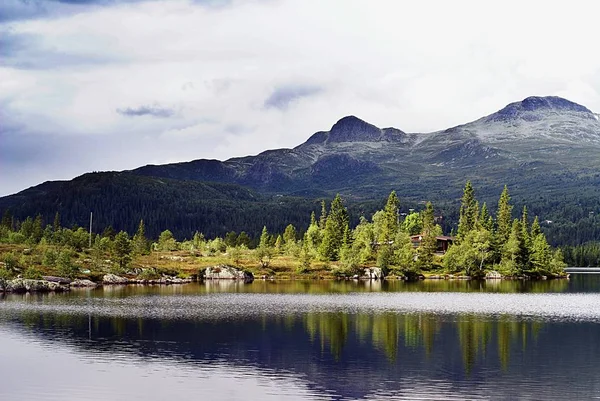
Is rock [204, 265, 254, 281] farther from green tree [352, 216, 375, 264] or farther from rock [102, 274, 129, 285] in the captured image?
green tree [352, 216, 375, 264]

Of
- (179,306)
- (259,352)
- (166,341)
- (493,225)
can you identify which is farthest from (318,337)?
(493,225)

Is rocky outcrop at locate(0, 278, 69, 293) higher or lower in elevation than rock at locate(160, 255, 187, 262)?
lower

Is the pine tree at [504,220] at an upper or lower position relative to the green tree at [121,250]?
upper

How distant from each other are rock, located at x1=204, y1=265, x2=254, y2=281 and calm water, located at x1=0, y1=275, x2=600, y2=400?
63459 mm

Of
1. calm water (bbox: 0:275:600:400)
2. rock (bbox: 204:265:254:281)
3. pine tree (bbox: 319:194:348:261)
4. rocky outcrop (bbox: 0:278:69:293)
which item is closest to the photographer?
calm water (bbox: 0:275:600:400)

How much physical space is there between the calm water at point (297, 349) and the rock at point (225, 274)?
63.5 m

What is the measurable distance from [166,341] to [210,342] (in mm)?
3809

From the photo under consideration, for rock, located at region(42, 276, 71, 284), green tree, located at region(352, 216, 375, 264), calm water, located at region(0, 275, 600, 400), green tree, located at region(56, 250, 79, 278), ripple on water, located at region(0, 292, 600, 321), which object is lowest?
calm water, located at region(0, 275, 600, 400)

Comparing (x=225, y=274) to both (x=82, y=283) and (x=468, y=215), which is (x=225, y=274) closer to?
(x=82, y=283)

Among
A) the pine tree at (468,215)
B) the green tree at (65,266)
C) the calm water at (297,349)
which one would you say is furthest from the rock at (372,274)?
the calm water at (297,349)

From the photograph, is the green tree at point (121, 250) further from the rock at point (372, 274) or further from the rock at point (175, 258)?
the rock at point (372, 274)

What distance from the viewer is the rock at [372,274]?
169000 mm

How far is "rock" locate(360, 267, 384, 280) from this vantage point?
169 meters

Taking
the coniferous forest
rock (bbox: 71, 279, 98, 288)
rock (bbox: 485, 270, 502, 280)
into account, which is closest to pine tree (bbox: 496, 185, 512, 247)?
the coniferous forest
